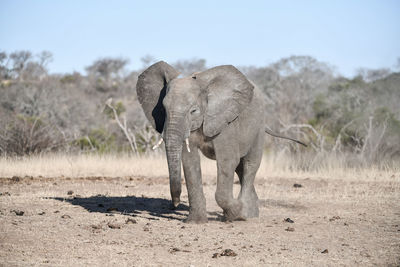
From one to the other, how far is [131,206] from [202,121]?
9.72ft

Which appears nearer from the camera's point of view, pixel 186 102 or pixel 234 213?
Answer: pixel 186 102

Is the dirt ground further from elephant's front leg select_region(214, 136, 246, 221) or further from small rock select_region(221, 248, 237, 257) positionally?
elephant's front leg select_region(214, 136, 246, 221)

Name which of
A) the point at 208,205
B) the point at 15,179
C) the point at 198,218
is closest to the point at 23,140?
the point at 15,179

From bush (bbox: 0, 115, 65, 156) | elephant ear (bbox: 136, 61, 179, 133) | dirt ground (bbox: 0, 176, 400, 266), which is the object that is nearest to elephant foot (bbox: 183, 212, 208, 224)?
dirt ground (bbox: 0, 176, 400, 266)

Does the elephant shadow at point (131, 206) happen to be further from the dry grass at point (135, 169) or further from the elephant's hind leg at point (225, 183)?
the dry grass at point (135, 169)

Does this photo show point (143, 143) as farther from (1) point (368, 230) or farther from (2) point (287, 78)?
(2) point (287, 78)

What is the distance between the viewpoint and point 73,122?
102ft

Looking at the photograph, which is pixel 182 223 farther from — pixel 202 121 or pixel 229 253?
pixel 229 253

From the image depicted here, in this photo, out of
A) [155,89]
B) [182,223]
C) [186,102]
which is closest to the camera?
[186,102]

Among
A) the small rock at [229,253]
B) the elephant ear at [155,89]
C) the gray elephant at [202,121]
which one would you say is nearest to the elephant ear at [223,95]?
the gray elephant at [202,121]

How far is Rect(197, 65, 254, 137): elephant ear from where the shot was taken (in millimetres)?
8109

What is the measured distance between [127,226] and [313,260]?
2.94 m

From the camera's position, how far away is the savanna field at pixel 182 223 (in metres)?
6.34

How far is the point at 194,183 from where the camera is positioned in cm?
827
